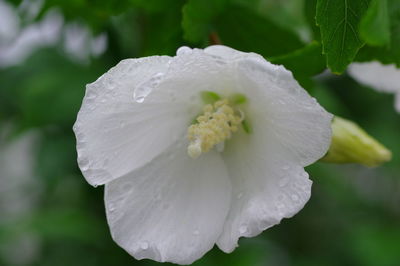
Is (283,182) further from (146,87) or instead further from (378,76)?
Result: (378,76)

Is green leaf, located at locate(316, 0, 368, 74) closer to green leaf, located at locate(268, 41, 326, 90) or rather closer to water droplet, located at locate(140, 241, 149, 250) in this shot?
green leaf, located at locate(268, 41, 326, 90)

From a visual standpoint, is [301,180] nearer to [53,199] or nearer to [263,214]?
[263,214]

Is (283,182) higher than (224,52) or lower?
lower

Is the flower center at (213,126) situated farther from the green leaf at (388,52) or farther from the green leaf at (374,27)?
the green leaf at (374,27)

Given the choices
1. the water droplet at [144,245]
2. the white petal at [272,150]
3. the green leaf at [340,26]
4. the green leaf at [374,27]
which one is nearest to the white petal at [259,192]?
the white petal at [272,150]

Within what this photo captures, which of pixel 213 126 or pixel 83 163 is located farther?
pixel 213 126

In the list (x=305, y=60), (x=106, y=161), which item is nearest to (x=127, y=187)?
(x=106, y=161)
